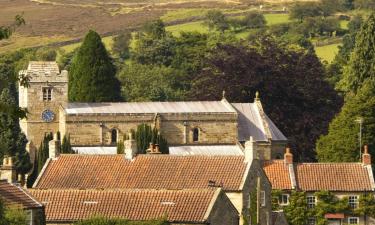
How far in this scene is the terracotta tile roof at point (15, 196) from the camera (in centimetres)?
6412

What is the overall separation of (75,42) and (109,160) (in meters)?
116

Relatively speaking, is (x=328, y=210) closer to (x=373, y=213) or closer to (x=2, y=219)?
(x=373, y=213)

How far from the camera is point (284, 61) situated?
138750 mm

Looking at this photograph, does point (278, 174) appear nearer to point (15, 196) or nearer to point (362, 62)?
point (15, 196)

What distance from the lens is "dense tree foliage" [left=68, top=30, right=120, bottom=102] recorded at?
132000 mm

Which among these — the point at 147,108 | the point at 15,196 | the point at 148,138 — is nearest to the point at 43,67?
the point at 147,108

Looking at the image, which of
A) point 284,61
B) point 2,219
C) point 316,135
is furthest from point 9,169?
point 284,61

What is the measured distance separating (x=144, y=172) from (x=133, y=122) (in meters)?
33.1

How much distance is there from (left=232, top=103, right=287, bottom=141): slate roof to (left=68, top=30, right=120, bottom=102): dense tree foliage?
540 inches

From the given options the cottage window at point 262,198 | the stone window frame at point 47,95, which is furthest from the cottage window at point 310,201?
the stone window frame at point 47,95

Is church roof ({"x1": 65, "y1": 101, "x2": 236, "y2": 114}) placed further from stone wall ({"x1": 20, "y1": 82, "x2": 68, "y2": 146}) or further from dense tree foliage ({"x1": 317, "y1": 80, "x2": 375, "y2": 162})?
dense tree foliage ({"x1": 317, "y1": 80, "x2": 375, "y2": 162})

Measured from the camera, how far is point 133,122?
11475 cm

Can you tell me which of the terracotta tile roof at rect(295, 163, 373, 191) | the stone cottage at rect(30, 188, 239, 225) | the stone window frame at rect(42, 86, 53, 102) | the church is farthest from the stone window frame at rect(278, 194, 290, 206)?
the stone window frame at rect(42, 86, 53, 102)

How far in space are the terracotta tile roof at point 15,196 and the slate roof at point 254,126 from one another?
50.9 metres
